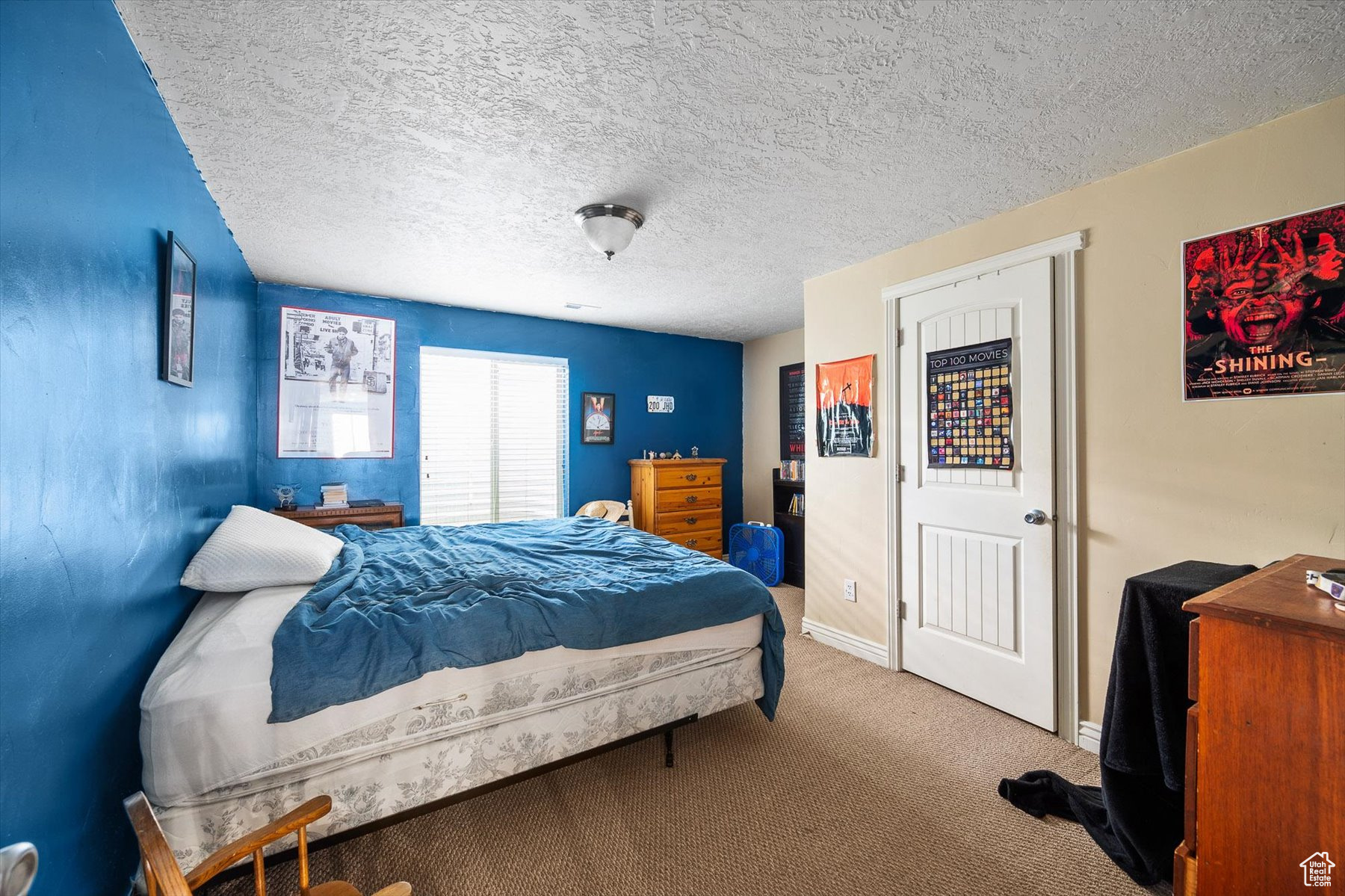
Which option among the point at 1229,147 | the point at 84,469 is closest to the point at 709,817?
the point at 84,469

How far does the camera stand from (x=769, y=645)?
2359 mm

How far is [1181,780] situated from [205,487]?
3.70 metres

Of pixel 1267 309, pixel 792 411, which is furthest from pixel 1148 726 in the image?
pixel 792 411

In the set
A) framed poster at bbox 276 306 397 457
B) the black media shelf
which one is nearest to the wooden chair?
framed poster at bbox 276 306 397 457

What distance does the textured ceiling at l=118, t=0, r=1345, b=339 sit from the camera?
1429mm

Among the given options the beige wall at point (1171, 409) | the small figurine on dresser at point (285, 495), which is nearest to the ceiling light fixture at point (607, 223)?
the beige wall at point (1171, 409)

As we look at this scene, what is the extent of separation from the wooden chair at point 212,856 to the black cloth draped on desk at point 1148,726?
2.02m

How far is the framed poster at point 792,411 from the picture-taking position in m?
5.43

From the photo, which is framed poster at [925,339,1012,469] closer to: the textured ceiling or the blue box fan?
the textured ceiling

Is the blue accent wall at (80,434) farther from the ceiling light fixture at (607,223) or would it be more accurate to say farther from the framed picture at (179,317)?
the ceiling light fixture at (607,223)

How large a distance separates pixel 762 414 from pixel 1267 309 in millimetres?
4214

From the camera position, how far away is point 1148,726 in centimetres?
162

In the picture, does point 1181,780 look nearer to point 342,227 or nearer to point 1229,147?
point 1229,147

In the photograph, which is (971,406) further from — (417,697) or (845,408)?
(417,697)
